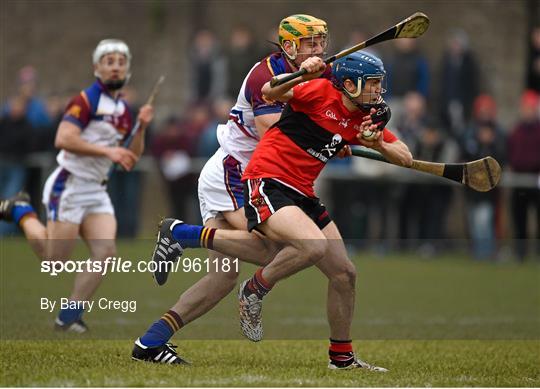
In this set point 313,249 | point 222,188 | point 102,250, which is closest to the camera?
point 313,249

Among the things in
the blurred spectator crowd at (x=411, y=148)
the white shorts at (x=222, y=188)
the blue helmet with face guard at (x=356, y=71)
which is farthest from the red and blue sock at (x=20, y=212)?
the blurred spectator crowd at (x=411, y=148)

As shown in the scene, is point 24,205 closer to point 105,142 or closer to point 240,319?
point 105,142

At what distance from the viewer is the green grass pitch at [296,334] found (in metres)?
7.92

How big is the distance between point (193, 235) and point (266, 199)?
574 millimetres

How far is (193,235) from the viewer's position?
27.8 feet

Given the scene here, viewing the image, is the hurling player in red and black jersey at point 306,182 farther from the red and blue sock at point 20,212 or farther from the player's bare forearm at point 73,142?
the red and blue sock at point 20,212

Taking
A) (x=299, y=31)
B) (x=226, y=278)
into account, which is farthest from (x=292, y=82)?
(x=226, y=278)

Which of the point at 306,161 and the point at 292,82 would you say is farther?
the point at 306,161

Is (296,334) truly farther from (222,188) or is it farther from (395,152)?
(395,152)

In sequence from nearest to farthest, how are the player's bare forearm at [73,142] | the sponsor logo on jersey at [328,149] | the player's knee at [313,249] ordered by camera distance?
the player's knee at [313,249]
the sponsor logo on jersey at [328,149]
the player's bare forearm at [73,142]

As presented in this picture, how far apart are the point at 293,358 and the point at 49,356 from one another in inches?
64.9

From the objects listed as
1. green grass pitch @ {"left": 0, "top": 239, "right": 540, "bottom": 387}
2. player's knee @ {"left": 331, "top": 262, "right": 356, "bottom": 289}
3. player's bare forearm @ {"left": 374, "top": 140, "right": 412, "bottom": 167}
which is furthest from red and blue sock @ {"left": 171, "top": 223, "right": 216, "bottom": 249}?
player's bare forearm @ {"left": 374, "top": 140, "right": 412, "bottom": 167}

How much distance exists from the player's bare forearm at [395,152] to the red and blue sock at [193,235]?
1187mm

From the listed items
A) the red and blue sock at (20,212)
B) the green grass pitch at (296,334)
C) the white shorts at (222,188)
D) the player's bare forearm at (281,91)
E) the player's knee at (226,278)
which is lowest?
the green grass pitch at (296,334)
